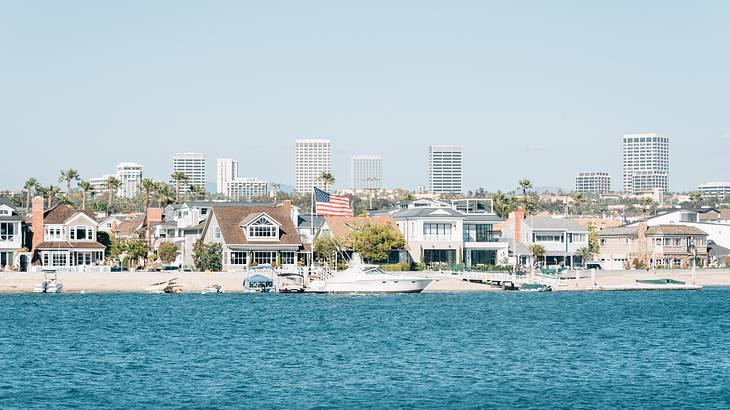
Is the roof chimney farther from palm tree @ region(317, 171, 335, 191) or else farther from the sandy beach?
palm tree @ region(317, 171, 335, 191)

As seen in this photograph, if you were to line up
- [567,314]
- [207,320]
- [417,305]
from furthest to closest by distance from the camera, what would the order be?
[417,305] → [567,314] → [207,320]

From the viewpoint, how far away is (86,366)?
2099 inches

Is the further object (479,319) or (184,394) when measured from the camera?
(479,319)

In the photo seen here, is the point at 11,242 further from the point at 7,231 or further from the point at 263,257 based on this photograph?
the point at 263,257

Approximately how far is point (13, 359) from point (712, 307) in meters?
54.8

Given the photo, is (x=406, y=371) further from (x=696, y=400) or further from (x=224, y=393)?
(x=696, y=400)

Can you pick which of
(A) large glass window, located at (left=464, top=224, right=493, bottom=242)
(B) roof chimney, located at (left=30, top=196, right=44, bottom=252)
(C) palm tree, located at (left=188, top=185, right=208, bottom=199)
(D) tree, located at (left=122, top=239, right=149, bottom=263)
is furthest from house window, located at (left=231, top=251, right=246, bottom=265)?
(C) palm tree, located at (left=188, top=185, right=208, bottom=199)

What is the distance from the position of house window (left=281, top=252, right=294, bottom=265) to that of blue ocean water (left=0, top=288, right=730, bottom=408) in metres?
16.9

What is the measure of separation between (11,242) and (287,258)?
2543 cm

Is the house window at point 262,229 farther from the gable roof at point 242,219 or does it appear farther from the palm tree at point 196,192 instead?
the palm tree at point 196,192

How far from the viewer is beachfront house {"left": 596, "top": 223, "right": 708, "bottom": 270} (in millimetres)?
131250

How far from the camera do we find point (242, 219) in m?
110

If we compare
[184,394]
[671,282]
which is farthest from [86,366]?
[671,282]

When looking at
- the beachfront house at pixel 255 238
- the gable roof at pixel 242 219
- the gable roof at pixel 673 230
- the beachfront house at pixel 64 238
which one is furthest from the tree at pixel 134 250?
the gable roof at pixel 673 230
